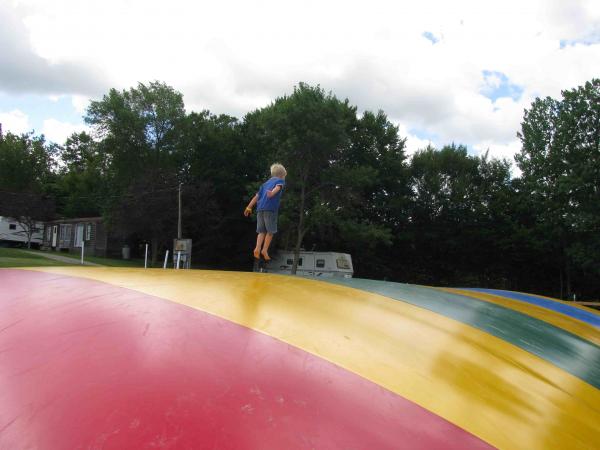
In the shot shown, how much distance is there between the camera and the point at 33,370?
1.60m

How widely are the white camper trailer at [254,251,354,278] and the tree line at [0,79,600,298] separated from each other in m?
1.09

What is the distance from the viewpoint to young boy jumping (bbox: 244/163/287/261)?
17.4ft

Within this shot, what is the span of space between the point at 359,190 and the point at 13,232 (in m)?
25.2

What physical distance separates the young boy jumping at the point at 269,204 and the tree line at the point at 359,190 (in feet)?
70.0

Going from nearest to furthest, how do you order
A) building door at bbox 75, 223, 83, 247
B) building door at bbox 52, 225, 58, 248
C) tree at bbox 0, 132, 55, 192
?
building door at bbox 75, 223, 83, 247 < building door at bbox 52, 225, 58, 248 < tree at bbox 0, 132, 55, 192

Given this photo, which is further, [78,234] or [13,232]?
[78,234]

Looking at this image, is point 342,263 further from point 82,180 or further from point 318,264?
point 82,180

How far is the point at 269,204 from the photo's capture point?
214 inches

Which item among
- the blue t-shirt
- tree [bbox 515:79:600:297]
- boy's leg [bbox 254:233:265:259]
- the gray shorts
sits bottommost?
boy's leg [bbox 254:233:265:259]

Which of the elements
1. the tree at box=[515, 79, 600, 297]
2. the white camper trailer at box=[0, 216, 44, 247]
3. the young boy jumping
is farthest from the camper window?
the white camper trailer at box=[0, 216, 44, 247]

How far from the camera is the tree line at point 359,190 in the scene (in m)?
28.2

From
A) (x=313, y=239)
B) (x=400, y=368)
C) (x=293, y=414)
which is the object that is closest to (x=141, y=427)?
(x=293, y=414)

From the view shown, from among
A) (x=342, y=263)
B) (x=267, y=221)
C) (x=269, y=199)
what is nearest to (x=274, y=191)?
(x=269, y=199)

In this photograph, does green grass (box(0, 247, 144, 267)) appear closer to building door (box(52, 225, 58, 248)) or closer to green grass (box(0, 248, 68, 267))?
green grass (box(0, 248, 68, 267))
